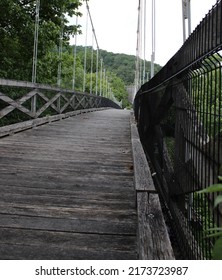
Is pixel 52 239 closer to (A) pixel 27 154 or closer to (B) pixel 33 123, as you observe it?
(A) pixel 27 154

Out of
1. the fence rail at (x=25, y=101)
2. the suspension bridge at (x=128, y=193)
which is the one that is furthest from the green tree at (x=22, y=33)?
the suspension bridge at (x=128, y=193)

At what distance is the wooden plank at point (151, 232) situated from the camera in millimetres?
1282

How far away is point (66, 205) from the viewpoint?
7.50 ft

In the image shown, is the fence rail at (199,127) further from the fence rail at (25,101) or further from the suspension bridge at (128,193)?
the fence rail at (25,101)

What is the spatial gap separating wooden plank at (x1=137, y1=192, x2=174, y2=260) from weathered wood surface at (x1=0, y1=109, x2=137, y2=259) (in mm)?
179

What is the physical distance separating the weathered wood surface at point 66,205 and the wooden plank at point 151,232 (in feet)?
0.59

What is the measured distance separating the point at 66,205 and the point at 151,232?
928 mm

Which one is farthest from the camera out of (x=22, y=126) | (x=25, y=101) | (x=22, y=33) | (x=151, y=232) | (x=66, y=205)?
(x=22, y=33)

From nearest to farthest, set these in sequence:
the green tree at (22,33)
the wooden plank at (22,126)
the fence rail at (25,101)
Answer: the fence rail at (25,101) → the wooden plank at (22,126) → the green tree at (22,33)

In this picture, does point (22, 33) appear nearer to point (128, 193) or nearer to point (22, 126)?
point (22, 126)

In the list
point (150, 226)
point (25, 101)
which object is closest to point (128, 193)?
point (150, 226)

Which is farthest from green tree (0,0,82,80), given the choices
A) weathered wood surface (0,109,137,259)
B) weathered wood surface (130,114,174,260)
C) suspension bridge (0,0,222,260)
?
weathered wood surface (130,114,174,260)
